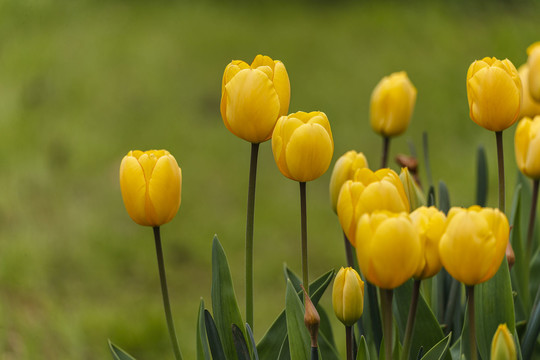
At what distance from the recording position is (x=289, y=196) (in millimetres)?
3062

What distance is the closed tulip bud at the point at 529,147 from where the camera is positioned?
42.4 inches

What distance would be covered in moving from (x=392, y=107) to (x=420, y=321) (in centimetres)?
49

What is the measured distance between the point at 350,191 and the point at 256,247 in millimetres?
1980

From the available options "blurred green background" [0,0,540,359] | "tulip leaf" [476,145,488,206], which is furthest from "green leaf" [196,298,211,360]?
"blurred green background" [0,0,540,359]

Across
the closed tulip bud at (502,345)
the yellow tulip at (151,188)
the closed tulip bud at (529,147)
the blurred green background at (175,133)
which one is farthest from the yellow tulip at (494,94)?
the blurred green background at (175,133)

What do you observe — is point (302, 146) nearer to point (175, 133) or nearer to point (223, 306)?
point (223, 306)

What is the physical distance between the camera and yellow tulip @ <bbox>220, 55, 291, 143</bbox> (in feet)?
3.09

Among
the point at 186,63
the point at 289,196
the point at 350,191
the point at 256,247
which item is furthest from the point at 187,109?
the point at 350,191

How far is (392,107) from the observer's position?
1.39m

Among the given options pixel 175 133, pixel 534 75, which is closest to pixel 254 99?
pixel 534 75

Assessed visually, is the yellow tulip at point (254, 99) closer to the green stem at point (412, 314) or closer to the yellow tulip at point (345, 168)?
the yellow tulip at point (345, 168)

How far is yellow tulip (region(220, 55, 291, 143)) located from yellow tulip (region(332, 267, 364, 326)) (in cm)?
24

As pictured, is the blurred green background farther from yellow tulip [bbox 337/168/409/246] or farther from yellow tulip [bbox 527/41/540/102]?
yellow tulip [bbox 337/168/409/246]

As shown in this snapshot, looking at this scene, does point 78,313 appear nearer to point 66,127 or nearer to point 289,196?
point 289,196
